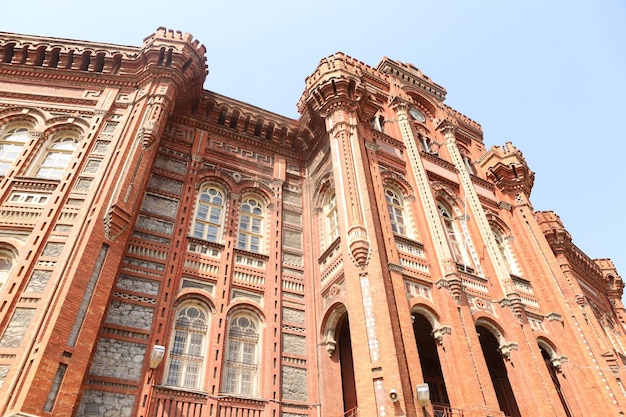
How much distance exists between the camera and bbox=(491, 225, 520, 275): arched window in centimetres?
1581

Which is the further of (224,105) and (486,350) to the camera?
(224,105)

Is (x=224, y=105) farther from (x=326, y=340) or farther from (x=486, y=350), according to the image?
(x=486, y=350)

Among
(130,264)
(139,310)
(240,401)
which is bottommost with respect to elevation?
(240,401)

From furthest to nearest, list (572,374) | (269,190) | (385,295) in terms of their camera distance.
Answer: (269,190) < (572,374) < (385,295)

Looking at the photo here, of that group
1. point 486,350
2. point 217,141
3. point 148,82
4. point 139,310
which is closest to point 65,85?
point 148,82

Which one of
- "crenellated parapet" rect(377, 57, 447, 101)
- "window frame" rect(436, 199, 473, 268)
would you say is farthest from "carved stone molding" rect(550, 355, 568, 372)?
"crenellated parapet" rect(377, 57, 447, 101)

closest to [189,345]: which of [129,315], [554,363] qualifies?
[129,315]

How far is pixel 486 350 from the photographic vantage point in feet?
48.2

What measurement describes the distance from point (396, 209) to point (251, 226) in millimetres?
4632

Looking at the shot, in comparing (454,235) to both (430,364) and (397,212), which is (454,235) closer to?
(397,212)

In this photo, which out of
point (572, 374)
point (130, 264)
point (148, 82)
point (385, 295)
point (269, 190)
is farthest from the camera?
point (269, 190)

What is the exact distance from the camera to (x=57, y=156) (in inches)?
495

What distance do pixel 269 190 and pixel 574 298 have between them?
425 inches

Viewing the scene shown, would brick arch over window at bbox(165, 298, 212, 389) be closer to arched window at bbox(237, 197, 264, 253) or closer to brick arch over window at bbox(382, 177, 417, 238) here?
arched window at bbox(237, 197, 264, 253)
